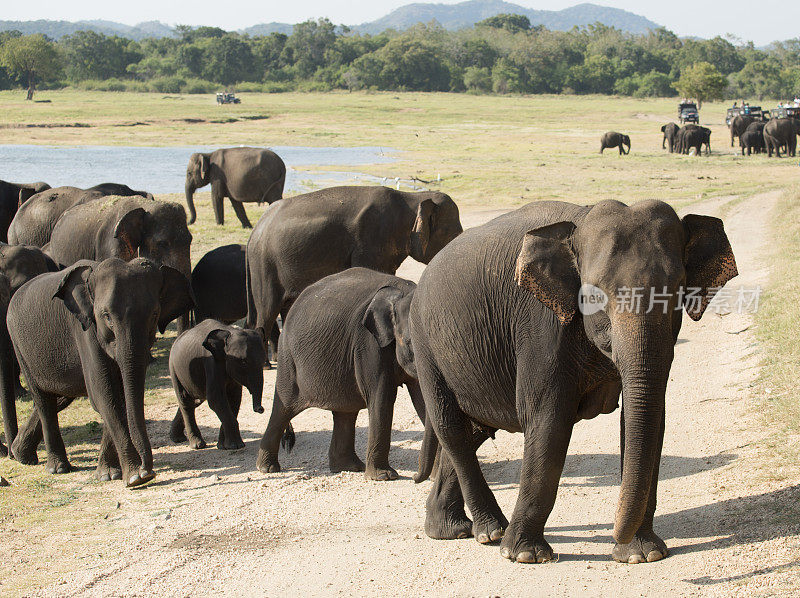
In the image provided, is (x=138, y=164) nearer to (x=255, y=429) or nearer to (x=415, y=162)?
(x=415, y=162)

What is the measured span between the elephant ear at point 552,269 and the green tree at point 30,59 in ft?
276

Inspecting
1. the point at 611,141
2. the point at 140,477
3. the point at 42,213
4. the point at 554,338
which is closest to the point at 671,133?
the point at 611,141

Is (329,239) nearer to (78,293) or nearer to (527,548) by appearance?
(78,293)

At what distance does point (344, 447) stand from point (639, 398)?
3.75 metres

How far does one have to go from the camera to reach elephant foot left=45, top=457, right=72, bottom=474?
27.5 ft

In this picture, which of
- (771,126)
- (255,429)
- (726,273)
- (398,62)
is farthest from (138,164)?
(398,62)

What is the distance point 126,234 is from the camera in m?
12.2

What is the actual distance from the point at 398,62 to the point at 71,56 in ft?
113

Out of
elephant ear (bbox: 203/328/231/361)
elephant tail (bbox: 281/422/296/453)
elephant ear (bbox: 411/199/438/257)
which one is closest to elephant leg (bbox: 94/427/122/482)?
elephant ear (bbox: 203/328/231/361)

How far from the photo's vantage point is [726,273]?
16.0 ft

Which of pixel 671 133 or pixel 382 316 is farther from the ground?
pixel 382 316

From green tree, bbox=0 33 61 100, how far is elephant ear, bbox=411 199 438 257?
257 feet

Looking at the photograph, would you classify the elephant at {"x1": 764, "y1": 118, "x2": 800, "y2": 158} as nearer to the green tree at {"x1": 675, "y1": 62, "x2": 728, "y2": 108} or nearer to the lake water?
the lake water

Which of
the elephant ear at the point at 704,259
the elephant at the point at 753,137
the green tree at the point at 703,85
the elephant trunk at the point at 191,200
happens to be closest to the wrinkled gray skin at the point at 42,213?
the elephant trunk at the point at 191,200
